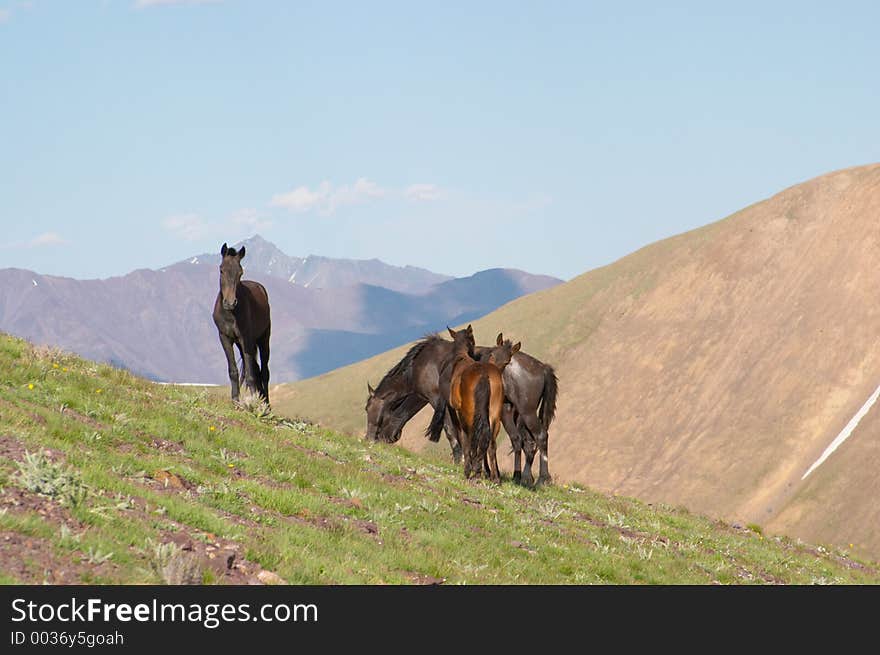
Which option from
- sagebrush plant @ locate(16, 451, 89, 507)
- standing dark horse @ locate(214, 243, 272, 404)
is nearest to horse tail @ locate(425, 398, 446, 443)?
standing dark horse @ locate(214, 243, 272, 404)

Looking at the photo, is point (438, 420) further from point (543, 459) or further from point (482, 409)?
point (482, 409)

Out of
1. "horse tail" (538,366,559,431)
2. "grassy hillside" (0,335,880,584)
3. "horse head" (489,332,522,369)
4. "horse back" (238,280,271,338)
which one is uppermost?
"horse back" (238,280,271,338)

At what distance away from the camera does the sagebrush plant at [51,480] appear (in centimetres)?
1094

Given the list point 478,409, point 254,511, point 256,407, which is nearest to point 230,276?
point 256,407

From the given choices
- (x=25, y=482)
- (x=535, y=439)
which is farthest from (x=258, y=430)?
(x=25, y=482)

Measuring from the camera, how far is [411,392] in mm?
26438

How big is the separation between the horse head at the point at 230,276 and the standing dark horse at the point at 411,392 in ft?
13.0

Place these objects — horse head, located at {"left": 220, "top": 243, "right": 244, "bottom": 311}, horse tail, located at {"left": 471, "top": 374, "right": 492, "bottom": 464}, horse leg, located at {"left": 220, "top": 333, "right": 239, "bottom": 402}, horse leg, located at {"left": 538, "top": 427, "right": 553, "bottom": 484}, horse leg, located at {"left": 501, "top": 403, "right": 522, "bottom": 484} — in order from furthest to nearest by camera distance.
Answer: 1. horse leg, located at {"left": 220, "top": 333, "right": 239, "bottom": 402}
2. horse head, located at {"left": 220, "top": 243, "right": 244, "bottom": 311}
3. horse leg, located at {"left": 538, "top": 427, "right": 553, "bottom": 484}
4. horse leg, located at {"left": 501, "top": 403, "right": 522, "bottom": 484}
5. horse tail, located at {"left": 471, "top": 374, "right": 492, "bottom": 464}

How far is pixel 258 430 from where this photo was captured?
1928 cm

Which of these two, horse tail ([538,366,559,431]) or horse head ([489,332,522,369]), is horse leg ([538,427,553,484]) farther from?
horse head ([489,332,522,369])

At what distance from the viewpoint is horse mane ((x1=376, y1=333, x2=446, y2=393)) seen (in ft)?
83.4

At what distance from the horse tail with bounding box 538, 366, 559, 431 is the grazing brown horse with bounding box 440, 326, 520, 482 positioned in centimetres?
310

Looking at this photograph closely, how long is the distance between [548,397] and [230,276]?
716 cm
